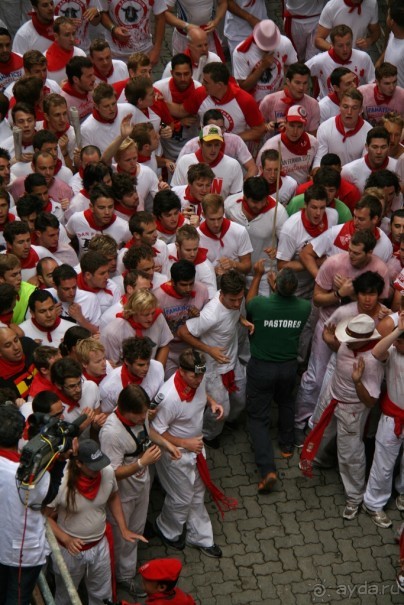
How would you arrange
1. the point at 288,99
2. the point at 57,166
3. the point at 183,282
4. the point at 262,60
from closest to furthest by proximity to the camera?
the point at 183,282 → the point at 57,166 → the point at 288,99 → the point at 262,60

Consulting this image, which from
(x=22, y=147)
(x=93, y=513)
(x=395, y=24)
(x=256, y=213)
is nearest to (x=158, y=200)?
(x=256, y=213)

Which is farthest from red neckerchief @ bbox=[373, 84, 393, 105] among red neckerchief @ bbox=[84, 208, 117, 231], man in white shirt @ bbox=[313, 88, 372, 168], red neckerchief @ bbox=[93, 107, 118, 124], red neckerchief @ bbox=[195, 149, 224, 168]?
red neckerchief @ bbox=[84, 208, 117, 231]

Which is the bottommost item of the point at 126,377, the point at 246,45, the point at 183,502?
the point at 183,502

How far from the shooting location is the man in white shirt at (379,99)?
11739mm

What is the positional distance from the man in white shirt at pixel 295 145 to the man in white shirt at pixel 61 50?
7.76 ft

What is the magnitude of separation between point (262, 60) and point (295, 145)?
1.63 metres

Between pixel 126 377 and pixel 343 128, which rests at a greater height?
pixel 343 128

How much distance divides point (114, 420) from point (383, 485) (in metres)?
2.44

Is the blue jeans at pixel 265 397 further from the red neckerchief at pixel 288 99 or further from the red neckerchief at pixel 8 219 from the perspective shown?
the red neckerchief at pixel 288 99

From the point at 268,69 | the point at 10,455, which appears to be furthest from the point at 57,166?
the point at 10,455

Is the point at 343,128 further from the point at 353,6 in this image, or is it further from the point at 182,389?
the point at 182,389

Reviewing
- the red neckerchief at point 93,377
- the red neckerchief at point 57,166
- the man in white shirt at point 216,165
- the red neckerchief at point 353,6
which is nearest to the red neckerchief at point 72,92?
the red neckerchief at point 57,166

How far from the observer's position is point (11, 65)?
39.7ft

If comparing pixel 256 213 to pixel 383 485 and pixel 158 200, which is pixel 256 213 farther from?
pixel 383 485
